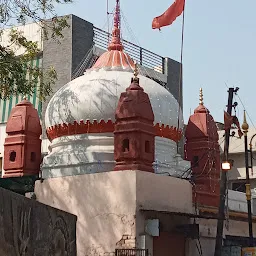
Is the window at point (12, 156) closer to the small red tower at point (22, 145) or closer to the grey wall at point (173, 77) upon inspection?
the small red tower at point (22, 145)

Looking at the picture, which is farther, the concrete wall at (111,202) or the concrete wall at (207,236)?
the concrete wall at (207,236)

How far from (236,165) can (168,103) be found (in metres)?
12.8

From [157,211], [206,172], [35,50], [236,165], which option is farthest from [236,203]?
[236,165]

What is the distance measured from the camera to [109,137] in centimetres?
1744

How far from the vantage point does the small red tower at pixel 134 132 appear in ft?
50.9

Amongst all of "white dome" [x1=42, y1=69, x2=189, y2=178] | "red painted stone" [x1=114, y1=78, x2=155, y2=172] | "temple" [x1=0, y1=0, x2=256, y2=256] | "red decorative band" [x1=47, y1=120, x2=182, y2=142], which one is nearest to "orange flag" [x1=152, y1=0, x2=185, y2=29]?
"temple" [x1=0, y1=0, x2=256, y2=256]

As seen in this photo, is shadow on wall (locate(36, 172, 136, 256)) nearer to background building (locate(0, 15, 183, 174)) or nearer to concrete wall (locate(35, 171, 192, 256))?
concrete wall (locate(35, 171, 192, 256))

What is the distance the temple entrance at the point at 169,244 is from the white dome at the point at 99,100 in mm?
3235

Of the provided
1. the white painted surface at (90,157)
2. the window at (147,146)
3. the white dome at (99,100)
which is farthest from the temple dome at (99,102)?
the window at (147,146)

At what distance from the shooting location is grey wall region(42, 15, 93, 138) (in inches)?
956

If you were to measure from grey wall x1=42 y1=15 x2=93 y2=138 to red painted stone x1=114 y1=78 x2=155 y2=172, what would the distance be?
27.3 ft

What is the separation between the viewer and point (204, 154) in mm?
18672

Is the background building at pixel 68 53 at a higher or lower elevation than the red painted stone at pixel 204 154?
higher

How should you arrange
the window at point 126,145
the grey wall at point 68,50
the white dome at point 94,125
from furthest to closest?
the grey wall at point 68,50 → the white dome at point 94,125 → the window at point 126,145
